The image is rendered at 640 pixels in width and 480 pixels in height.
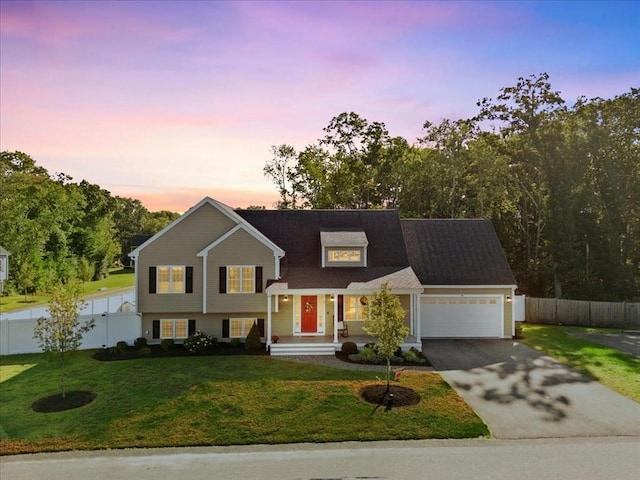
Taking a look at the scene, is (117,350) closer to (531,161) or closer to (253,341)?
(253,341)

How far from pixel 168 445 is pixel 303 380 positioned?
5.77 meters

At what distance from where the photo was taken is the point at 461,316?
74.3ft

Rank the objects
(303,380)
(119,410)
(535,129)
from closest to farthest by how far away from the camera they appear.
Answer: (119,410) < (303,380) < (535,129)

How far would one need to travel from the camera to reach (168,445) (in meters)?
10.6

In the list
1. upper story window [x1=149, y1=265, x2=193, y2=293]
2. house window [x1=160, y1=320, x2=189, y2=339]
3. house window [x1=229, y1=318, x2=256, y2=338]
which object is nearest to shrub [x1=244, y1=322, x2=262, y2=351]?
house window [x1=229, y1=318, x2=256, y2=338]

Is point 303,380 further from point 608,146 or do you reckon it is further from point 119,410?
point 608,146

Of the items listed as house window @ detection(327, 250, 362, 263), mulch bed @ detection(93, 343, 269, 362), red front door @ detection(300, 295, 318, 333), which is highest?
house window @ detection(327, 250, 362, 263)

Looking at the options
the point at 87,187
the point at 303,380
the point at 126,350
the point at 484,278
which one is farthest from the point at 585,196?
the point at 87,187

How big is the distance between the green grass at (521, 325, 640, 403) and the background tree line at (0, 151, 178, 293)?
1353 inches

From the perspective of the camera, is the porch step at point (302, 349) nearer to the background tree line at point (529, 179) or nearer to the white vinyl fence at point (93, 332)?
the white vinyl fence at point (93, 332)

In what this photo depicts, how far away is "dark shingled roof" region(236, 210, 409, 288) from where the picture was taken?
21.2 metres

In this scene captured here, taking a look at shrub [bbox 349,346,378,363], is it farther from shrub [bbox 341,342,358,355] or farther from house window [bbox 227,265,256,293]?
house window [bbox 227,265,256,293]

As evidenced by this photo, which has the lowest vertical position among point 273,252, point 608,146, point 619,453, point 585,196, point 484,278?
point 619,453

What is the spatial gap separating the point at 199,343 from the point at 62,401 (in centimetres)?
657
